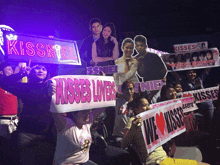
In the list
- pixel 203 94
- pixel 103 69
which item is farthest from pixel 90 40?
pixel 203 94

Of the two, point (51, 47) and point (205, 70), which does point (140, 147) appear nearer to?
point (51, 47)

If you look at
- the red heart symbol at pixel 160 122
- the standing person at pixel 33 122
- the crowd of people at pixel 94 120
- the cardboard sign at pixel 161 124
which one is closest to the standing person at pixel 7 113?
the crowd of people at pixel 94 120

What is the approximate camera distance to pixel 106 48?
361 cm

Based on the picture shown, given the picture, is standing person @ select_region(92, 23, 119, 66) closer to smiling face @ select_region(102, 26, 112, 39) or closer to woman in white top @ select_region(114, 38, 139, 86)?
smiling face @ select_region(102, 26, 112, 39)

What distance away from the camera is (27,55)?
249 centimetres

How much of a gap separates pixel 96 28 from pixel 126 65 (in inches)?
37.9

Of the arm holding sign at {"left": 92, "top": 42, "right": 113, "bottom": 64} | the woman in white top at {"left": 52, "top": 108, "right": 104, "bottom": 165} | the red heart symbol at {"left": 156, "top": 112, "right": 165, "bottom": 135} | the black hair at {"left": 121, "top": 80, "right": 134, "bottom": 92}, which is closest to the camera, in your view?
the woman in white top at {"left": 52, "top": 108, "right": 104, "bottom": 165}

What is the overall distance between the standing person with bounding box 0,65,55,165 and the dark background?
3.77ft

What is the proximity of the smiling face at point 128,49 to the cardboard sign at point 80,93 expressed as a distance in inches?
46.2

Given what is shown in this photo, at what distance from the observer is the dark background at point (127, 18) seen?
318 centimetres

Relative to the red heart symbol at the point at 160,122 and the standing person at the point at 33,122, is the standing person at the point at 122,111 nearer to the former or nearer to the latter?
the red heart symbol at the point at 160,122

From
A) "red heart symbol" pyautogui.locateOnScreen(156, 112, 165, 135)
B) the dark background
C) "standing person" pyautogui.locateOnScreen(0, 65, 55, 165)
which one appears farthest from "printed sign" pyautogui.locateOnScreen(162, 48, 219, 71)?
"standing person" pyautogui.locateOnScreen(0, 65, 55, 165)

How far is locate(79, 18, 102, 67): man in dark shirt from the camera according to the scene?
3.48 m

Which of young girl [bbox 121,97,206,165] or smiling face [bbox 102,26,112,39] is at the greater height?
smiling face [bbox 102,26,112,39]
